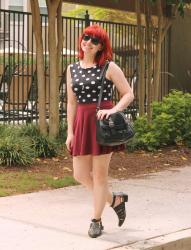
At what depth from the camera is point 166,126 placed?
39.5 ft

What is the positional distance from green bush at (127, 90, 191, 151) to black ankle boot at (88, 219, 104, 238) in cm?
572

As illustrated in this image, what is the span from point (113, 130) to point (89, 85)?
493 millimetres

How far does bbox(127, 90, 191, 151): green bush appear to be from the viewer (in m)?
12.0

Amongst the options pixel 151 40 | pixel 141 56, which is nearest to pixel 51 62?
pixel 141 56

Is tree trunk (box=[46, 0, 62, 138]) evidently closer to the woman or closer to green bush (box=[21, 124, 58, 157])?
green bush (box=[21, 124, 58, 157])

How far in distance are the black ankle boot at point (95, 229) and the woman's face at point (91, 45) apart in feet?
5.28

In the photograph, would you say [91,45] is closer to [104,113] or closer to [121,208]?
[104,113]

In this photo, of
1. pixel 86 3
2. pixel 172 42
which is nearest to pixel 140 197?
pixel 86 3

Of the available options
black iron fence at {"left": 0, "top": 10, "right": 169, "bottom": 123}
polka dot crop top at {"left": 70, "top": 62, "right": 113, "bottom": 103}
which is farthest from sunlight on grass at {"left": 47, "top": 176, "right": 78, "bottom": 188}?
black iron fence at {"left": 0, "top": 10, "right": 169, "bottom": 123}

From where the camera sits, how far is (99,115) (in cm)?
586

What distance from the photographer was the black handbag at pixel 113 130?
5.83 meters

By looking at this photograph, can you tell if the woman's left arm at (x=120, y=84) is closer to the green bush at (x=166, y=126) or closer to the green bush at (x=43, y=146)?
the green bush at (x=43, y=146)

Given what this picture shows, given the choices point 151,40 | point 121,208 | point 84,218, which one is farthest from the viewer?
point 151,40

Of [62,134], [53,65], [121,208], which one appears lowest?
[62,134]
